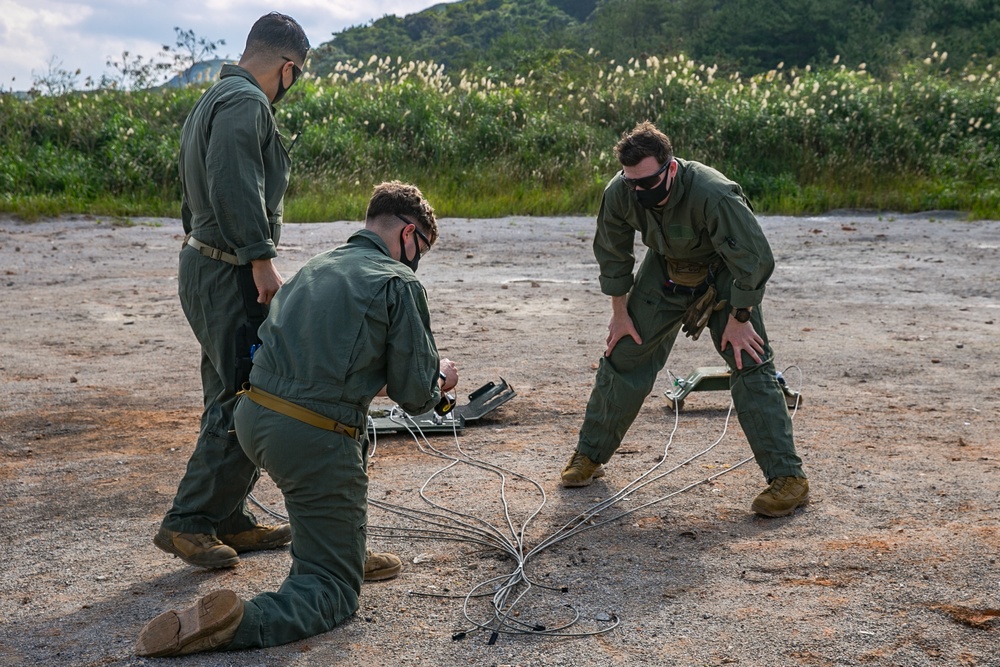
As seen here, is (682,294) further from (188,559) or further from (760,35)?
(760,35)

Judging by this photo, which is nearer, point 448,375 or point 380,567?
point 448,375

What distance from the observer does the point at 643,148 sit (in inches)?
170

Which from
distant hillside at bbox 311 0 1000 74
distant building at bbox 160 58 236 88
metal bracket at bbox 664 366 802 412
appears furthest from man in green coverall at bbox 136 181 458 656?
distant hillside at bbox 311 0 1000 74

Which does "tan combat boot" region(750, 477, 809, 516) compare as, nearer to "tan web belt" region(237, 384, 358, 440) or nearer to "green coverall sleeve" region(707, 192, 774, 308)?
"green coverall sleeve" region(707, 192, 774, 308)

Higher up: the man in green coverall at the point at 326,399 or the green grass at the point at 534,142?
the green grass at the point at 534,142

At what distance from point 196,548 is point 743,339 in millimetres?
2466

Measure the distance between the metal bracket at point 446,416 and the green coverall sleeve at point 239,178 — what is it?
2139 millimetres

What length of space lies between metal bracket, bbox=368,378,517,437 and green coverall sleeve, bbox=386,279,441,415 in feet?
7.76

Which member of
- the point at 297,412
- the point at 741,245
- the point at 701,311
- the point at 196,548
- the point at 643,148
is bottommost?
the point at 196,548

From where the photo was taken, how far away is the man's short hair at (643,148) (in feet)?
14.1

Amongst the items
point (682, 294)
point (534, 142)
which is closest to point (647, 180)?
point (682, 294)

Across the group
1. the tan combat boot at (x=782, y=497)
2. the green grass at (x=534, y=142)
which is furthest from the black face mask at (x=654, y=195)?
the green grass at (x=534, y=142)

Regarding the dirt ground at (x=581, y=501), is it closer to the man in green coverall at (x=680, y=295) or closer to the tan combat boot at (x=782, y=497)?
the tan combat boot at (x=782, y=497)

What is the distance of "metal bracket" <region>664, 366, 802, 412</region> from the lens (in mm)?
6203
